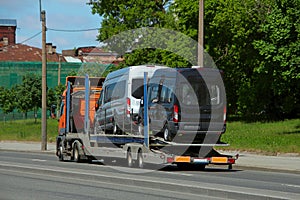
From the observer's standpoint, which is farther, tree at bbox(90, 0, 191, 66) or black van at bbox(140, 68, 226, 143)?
tree at bbox(90, 0, 191, 66)

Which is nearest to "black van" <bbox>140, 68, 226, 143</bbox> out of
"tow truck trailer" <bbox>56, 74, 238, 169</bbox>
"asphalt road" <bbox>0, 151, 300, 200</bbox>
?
"tow truck trailer" <bbox>56, 74, 238, 169</bbox>

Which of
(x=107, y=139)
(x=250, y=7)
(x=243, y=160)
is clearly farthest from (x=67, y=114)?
(x=250, y=7)

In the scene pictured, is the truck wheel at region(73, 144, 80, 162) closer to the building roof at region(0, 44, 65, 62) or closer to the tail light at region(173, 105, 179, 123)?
the tail light at region(173, 105, 179, 123)

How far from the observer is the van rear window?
2573 cm

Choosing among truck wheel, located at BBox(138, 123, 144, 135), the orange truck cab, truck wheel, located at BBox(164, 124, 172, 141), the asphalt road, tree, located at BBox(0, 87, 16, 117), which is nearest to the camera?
the asphalt road

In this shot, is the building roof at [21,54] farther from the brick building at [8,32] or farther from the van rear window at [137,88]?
the van rear window at [137,88]

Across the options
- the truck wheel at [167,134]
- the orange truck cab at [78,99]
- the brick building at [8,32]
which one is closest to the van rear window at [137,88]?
the truck wheel at [167,134]

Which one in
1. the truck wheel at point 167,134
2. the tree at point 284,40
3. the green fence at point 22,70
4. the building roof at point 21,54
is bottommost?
the truck wheel at point 167,134

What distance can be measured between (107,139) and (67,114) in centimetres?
574

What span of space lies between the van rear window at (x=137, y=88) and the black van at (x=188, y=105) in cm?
125

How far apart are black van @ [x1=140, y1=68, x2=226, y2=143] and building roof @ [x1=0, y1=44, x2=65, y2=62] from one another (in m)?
92.5

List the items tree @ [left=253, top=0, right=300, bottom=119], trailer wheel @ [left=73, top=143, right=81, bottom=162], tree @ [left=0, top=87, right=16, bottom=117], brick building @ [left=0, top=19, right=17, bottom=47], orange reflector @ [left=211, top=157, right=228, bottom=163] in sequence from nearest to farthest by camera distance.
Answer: orange reflector @ [left=211, top=157, right=228, bottom=163], trailer wheel @ [left=73, top=143, right=81, bottom=162], tree @ [left=253, top=0, right=300, bottom=119], tree @ [left=0, top=87, right=16, bottom=117], brick building @ [left=0, top=19, right=17, bottom=47]

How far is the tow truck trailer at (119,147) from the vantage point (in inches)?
946

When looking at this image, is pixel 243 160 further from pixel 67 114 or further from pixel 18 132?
pixel 18 132
